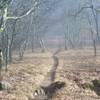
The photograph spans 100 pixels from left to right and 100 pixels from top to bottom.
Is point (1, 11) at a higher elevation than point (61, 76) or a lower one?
higher

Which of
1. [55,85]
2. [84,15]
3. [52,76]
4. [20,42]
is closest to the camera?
[55,85]

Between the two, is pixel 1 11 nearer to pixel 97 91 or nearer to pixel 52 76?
pixel 52 76

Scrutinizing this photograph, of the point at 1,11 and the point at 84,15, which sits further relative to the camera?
the point at 84,15

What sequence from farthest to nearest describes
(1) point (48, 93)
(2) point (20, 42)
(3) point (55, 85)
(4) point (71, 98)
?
1. (2) point (20, 42)
2. (3) point (55, 85)
3. (1) point (48, 93)
4. (4) point (71, 98)

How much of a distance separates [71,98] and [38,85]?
198 inches

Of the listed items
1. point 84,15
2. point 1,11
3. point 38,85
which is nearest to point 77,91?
point 38,85

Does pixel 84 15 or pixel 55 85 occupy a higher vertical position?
pixel 84 15

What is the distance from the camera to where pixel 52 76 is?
30.9 m

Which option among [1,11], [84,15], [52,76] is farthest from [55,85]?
[84,15]

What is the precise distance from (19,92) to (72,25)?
71.3 m

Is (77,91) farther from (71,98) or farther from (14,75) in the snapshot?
(14,75)

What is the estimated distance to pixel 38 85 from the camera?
26047 millimetres

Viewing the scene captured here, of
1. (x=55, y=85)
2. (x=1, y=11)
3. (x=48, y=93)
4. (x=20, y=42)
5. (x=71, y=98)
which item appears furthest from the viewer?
(x=20, y=42)

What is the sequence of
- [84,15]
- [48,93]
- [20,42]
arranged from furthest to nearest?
[84,15]
[20,42]
[48,93]
